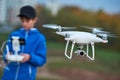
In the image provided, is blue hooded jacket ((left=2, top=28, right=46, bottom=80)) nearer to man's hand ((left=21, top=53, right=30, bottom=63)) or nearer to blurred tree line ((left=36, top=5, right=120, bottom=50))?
man's hand ((left=21, top=53, right=30, bottom=63))

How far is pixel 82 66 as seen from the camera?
420 cm

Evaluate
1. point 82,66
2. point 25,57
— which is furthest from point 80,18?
point 25,57

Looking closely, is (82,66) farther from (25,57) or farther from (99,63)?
(25,57)

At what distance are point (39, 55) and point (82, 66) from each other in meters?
2.02

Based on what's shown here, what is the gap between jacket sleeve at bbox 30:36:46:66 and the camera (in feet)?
7.12

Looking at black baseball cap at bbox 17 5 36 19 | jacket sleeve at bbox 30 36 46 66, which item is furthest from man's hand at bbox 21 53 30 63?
black baseball cap at bbox 17 5 36 19

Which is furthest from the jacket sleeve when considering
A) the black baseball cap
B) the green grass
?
the green grass

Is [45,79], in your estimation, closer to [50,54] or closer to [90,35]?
[50,54]

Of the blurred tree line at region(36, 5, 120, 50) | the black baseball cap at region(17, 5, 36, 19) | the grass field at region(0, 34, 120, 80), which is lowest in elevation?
the grass field at region(0, 34, 120, 80)

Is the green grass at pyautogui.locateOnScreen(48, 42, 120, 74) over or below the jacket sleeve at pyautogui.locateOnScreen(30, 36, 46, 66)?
below

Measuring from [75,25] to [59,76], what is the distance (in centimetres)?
58

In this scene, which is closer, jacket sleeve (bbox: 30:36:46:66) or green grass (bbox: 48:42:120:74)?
jacket sleeve (bbox: 30:36:46:66)

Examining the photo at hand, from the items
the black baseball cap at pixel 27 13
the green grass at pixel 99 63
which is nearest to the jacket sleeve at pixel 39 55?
the black baseball cap at pixel 27 13

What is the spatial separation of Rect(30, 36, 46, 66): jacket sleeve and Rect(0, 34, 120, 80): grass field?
1.83 m
